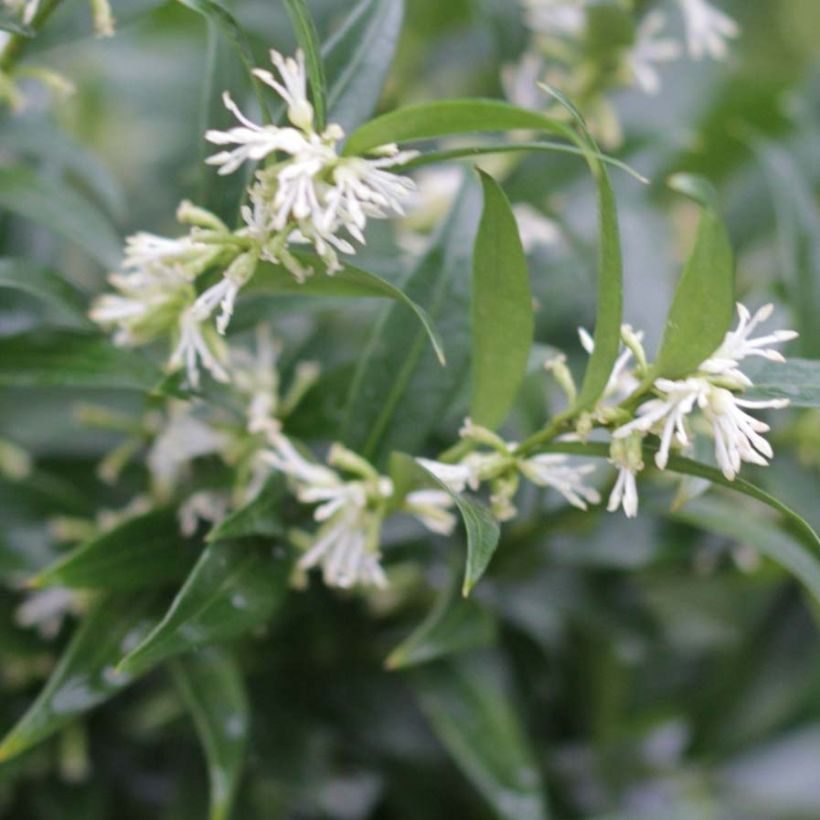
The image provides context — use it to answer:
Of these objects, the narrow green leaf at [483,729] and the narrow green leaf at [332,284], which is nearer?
the narrow green leaf at [332,284]

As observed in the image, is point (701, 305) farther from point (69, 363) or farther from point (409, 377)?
point (69, 363)

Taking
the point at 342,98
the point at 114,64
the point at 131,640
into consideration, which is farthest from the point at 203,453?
the point at 114,64

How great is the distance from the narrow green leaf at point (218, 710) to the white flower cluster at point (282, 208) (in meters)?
0.19

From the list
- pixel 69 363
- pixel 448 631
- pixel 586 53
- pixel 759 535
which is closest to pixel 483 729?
pixel 448 631

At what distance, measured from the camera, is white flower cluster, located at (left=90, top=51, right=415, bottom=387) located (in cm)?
45

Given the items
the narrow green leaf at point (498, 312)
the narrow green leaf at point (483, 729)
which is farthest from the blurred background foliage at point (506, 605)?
the narrow green leaf at point (498, 312)

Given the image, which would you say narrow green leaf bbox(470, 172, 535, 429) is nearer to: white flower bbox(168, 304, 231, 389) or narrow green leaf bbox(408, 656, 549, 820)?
white flower bbox(168, 304, 231, 389)

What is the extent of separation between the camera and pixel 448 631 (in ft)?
2.16

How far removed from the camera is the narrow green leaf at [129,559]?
1.93 ft

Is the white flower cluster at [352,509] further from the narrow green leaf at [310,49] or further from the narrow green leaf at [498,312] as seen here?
the narrow green leaf at [310,49]

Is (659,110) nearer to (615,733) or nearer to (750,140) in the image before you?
(750,140)

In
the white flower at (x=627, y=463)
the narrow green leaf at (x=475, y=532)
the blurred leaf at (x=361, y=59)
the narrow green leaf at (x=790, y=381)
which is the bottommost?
the narrow green leaf at (x=475, y=532)

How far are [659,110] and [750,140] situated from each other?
0.29 meters

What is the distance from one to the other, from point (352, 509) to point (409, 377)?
0.09 m
